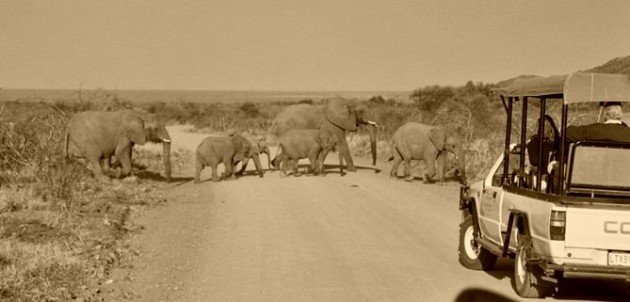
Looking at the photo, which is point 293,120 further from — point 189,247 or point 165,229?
point 189,247

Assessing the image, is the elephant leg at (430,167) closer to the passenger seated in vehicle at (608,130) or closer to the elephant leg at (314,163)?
the elephant leg at (314,163)

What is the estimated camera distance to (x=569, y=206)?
8344mm

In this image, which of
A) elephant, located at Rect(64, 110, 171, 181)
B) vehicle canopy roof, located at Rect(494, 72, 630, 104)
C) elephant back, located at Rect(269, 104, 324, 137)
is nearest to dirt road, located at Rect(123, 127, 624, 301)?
Answer: vehicle canopy roof, located at Rect(494, 72, 630, 104)

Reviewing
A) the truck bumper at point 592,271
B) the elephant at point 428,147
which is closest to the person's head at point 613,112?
the truck bumper at point 592,271

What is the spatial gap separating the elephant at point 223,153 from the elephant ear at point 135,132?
137 centimetres

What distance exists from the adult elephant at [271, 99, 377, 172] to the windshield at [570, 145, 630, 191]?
46.7 ft

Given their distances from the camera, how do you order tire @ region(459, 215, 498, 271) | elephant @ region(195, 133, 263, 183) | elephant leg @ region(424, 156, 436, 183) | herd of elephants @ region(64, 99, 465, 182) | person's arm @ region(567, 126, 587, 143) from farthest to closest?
1. elephant @ region(195, 133, 263, 183)
2. herd of elephants @ region(64, 99, 465, 182)
3. elephant leg @ region(424, 156, 436, 183)
4. tire @ region(459, 215, 498, 271)
5. person's arm @ region(567, 126, 587, 143)

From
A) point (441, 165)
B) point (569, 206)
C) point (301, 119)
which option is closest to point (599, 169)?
point (569, 206)

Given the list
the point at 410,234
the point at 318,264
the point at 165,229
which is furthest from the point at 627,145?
the point at 165,229

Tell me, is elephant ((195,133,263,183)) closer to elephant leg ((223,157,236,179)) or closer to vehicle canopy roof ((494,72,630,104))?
elephant leg ((223,157,236,179))

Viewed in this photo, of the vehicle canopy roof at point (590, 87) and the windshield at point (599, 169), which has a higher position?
the vehicle canopy roof at point (590, 87)

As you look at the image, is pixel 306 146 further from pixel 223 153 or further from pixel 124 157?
pixel 124 157

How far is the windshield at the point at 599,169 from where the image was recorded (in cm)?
886

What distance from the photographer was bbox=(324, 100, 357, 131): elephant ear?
23.4m
